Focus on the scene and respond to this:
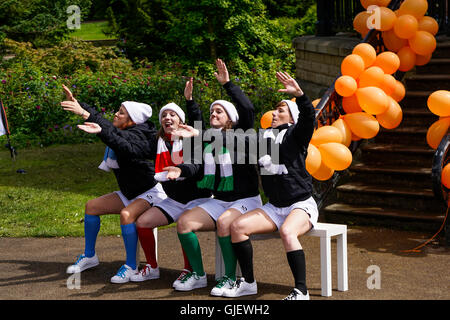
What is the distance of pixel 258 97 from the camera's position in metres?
14.4

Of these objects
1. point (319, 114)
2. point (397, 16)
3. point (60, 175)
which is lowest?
point (60, 175)

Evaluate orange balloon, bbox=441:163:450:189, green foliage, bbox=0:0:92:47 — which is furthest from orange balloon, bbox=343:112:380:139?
green foliage, bbox=0:0:92:47

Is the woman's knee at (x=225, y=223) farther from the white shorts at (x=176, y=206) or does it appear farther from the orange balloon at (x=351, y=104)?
the orange balloon at (x=351, y=104)

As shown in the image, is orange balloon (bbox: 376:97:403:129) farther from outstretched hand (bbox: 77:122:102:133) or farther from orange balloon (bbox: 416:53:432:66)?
outstretched hand (bbox: 77:122:102:133)

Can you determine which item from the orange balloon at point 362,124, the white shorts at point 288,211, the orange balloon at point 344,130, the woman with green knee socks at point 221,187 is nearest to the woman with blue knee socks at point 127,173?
the woman with green knee socks at point 221,187

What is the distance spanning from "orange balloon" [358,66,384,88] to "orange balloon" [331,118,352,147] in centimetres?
50

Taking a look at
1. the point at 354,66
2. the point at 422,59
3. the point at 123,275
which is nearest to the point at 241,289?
the point at 123,275

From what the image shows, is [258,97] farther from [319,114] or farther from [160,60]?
[160,60]

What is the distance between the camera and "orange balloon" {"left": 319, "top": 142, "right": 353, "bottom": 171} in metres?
6.74

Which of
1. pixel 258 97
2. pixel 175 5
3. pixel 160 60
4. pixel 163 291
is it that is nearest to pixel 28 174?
pixel 258 97

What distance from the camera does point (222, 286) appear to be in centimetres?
575

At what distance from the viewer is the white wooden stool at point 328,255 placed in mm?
5695

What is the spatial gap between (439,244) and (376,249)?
0.66m

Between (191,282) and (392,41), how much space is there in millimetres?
4104
